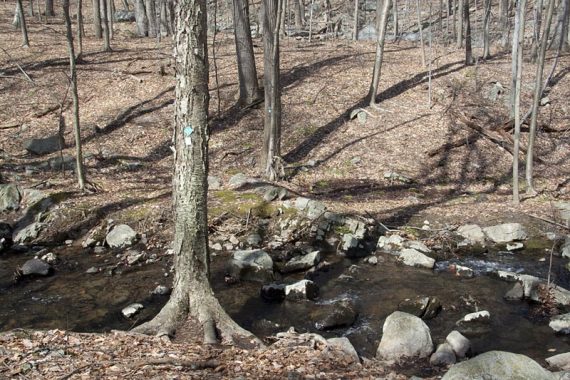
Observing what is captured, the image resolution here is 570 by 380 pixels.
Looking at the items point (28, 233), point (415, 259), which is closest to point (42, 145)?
point (28, 233)

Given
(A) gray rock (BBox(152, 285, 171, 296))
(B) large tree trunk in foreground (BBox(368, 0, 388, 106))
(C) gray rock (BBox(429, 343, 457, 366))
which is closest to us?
(C) gray rock (BBox(429, 343, 457, 366))

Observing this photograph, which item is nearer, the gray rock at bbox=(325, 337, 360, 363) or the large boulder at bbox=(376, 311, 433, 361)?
the gray rock at bbox=(325, 337, 360, 363)

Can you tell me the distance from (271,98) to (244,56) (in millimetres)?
4536

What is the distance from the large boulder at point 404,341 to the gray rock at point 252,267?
3.28 m

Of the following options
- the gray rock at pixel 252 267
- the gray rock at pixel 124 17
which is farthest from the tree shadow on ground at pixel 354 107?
the gray rock at pixel 124 17

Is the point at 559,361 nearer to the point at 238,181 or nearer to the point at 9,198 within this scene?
the point at 238,181

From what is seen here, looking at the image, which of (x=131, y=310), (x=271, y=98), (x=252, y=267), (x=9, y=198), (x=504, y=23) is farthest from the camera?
(x=504, y=23)

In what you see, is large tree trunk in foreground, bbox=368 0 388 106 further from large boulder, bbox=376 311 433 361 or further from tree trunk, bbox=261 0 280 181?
large boulder, bbox=376 311 433 361

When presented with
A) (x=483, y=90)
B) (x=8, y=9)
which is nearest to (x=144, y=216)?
(x=483, y=90)

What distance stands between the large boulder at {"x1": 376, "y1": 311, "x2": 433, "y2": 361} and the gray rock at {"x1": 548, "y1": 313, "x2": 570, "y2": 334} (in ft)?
7.69

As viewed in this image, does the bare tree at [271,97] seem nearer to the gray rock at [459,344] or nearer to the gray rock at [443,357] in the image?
the gray rock at [459,344]

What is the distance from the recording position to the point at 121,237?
11.2m

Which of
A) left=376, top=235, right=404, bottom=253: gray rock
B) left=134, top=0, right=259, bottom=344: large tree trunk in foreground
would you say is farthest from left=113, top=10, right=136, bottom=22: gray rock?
left=134, top=0, right=259, bottom=344: large tree trunk in foreground

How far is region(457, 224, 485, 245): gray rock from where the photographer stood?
37.8ft
